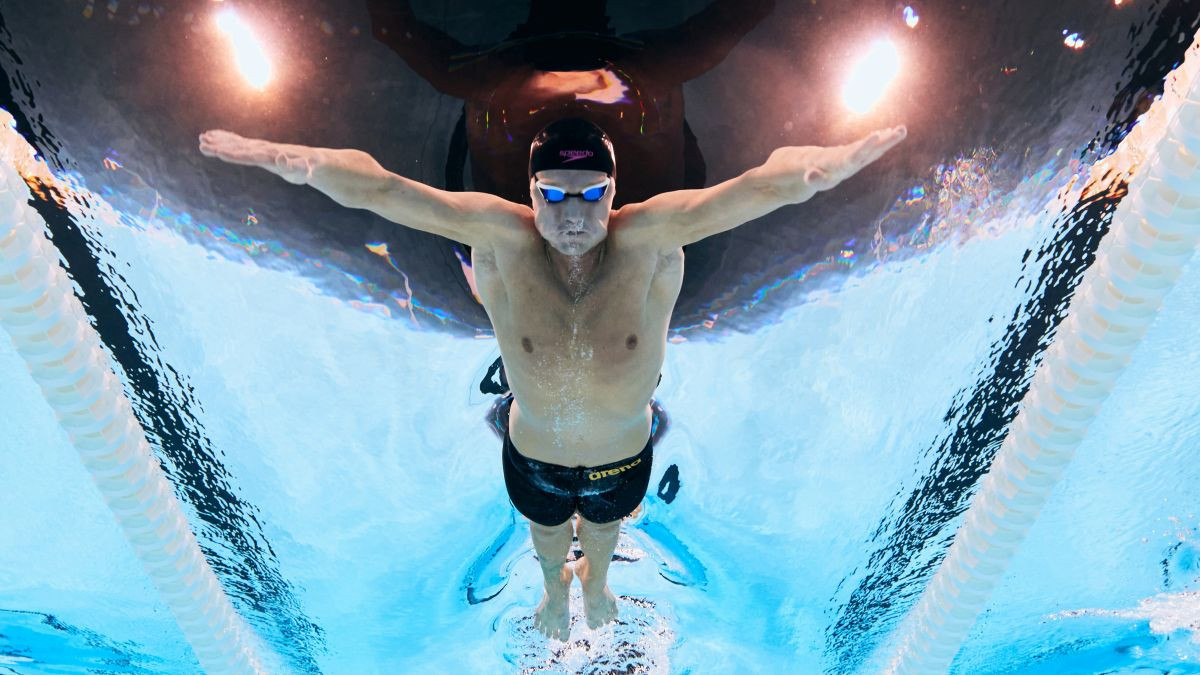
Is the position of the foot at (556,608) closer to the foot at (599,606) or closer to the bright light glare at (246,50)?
the foot at (599,606)

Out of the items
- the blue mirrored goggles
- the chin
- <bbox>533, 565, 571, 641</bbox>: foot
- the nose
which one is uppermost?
the blue mirrored goggles

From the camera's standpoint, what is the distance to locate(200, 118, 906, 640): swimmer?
184 centimetres

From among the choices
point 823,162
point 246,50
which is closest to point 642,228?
point 823,162

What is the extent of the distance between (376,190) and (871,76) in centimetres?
135

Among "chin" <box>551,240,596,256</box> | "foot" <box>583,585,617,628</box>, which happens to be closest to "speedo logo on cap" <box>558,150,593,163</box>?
"chin" <box>551,240,596,256</box>

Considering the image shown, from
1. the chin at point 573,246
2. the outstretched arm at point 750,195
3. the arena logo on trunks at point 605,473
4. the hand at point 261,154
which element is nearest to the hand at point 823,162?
the outstretched arm at point 750,195

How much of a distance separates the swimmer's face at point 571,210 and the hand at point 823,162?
0.43 m

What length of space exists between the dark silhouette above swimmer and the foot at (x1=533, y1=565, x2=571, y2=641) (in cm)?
154

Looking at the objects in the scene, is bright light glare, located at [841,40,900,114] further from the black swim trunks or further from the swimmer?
the black swim trunks

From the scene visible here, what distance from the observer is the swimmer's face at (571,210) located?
208 cm

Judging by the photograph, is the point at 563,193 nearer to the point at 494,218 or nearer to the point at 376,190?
the point at 494,218

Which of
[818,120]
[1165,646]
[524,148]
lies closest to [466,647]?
[524,148]

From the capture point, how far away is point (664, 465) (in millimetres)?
3658

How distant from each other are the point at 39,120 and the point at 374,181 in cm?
102
